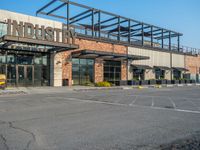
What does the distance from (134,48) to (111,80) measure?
755cm

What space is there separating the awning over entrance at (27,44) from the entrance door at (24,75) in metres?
2.31

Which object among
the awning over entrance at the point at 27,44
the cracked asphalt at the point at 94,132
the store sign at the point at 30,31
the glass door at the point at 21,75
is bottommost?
the cracked asphalt at the point at 94,132

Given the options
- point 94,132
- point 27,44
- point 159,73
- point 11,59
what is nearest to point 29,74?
point 11,59

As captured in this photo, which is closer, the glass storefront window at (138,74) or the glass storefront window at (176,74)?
the glass storefront window at (138,74)

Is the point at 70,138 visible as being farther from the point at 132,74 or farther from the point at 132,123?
the point at 132,74

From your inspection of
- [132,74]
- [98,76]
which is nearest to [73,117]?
[98,76]

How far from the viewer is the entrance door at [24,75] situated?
24547 mm

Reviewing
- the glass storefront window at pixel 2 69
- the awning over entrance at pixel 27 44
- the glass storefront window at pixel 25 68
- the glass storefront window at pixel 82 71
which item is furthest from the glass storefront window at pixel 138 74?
the glass storefront window at pixel 2 69

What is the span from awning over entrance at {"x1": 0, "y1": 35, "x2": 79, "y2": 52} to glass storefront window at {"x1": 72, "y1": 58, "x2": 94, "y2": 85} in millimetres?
4347

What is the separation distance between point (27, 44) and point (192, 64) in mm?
40927

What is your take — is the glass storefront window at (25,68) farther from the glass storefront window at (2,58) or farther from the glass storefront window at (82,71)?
the glass storefront window at (82,71)

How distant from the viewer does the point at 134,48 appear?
3659cm

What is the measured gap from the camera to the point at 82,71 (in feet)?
97.8

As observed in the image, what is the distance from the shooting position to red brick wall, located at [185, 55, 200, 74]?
49156 millimetres
